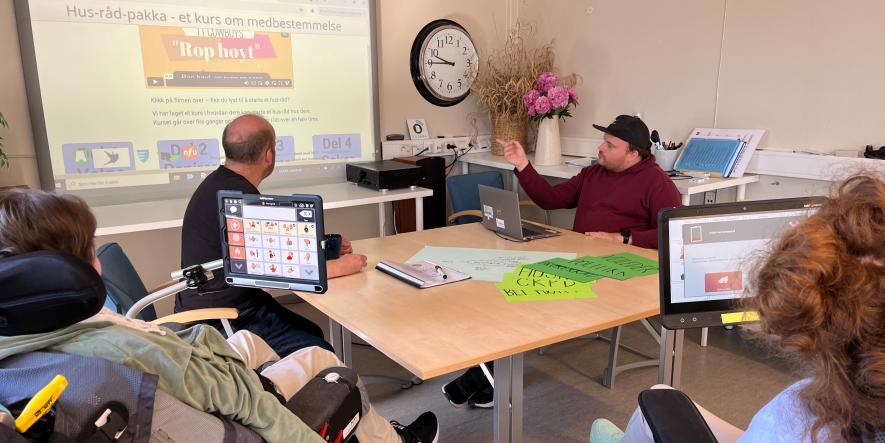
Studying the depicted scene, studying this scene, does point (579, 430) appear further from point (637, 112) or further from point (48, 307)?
point (637, 112)

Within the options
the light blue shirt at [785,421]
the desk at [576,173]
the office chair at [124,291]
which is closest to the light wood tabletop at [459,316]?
the office chair at [124,291]

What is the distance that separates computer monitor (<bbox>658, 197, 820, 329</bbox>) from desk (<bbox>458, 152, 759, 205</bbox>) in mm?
1578

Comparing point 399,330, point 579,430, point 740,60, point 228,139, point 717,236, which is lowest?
point 579,430

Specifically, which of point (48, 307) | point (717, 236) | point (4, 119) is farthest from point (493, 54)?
point (48, 307)

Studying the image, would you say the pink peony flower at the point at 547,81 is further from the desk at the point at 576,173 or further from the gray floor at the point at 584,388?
the gray floor at the point at 584,388

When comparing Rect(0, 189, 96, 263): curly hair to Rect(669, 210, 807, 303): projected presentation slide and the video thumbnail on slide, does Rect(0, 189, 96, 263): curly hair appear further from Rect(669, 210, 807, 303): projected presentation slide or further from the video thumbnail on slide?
the video thumbnail on slide

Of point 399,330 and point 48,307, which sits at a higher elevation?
point 48,307

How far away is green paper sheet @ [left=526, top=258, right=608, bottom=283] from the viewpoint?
2080mm

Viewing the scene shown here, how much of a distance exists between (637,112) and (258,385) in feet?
11.0

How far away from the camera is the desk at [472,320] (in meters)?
1.54

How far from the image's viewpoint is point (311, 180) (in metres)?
4.05

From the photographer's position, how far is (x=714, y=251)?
4.99 feet

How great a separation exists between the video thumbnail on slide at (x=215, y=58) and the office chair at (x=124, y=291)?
1.67 m

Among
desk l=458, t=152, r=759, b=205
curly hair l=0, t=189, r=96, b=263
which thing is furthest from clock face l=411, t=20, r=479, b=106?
curly hair l=0, t=189, r=96, b=263
